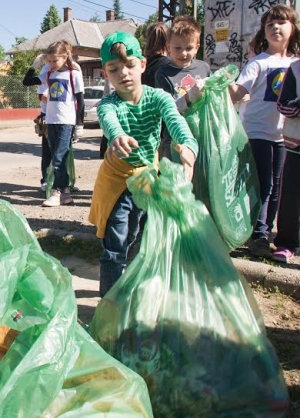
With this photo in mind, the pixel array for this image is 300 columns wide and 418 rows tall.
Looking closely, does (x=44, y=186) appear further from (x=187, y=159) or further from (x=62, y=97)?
(x=187, y=159)

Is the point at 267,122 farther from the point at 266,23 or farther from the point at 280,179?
the point at 266,23

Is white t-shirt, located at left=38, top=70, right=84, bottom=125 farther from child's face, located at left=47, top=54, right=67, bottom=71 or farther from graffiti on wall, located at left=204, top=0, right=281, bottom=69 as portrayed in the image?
graffiti on wall, located at left=204, top=0, right=281, bottom=69

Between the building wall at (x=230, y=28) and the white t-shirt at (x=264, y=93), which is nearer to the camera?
the white t-shirt at (x=264, y=93)

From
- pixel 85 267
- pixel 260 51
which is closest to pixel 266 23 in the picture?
pixel 260 51

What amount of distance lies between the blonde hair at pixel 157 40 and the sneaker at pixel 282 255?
Answer: 1647 millimetres

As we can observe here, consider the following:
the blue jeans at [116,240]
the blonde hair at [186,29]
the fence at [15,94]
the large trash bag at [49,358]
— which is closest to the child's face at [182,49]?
Answer: the blonde hair at [186,29]

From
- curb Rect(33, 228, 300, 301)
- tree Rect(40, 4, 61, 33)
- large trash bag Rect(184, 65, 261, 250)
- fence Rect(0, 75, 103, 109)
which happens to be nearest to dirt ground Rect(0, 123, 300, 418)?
curb Rect(33, 228, 300, 301)

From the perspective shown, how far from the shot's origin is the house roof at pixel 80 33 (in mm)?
45531

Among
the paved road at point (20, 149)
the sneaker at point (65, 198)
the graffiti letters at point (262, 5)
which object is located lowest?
the paved road at point (20, 149)

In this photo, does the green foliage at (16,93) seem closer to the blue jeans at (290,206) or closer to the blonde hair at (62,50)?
the blonde hair at (62,50)

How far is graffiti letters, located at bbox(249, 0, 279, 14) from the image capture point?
5441 millimetres

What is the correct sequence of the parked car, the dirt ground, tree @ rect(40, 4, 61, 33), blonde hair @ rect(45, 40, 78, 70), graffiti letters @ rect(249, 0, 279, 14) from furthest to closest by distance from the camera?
tree @ rect(40, 4, 61, 33) < the parked car < graffiti letters @ rect(249, 0, 279, 14) < blonde hair @ rect(45, 40, 78, 70) < the dirt ground

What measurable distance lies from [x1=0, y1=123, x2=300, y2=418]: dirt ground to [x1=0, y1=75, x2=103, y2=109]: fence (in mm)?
13454

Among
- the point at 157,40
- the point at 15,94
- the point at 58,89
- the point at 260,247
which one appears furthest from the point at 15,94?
the point at 260,247
